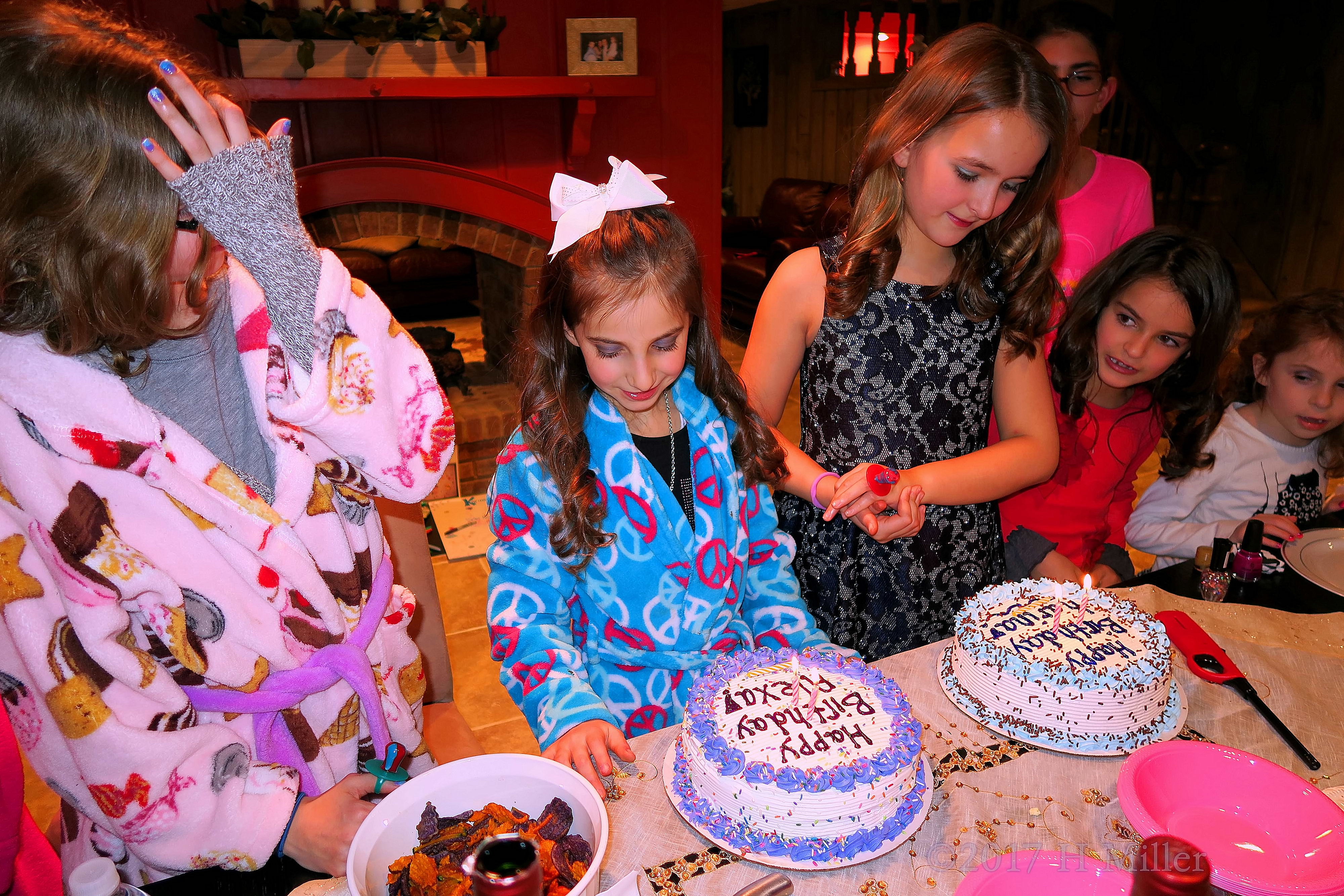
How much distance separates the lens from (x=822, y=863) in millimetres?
831

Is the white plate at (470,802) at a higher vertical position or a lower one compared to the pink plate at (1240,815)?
higher

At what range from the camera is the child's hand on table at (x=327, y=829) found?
2.93ft

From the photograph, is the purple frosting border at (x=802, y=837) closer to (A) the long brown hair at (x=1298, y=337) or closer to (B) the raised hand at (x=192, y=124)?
(B) the raised hand at (x=192, y=124)

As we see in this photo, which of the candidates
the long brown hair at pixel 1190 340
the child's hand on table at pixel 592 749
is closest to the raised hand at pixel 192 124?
the child's hand on table at pixel 592 749

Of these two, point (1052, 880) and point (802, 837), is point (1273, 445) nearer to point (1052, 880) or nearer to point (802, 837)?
point (1052, 880)

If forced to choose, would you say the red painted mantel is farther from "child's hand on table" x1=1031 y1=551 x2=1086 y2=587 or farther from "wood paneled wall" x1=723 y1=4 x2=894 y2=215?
"wood paneled wall" x1=723 y1=4 x2=894 y2=215

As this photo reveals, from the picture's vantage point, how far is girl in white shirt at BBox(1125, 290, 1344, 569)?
1.86 meters

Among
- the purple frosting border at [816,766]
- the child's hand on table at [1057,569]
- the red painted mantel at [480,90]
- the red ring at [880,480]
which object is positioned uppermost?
the red painted mantel at [480,90]

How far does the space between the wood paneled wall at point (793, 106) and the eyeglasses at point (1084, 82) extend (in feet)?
21.8

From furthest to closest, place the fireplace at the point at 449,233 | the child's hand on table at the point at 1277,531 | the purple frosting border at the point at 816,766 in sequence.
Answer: the fireplace at the point at 449,233 < the child's hand on table at the point at 1277,531 < the purple frosting border at the point at 816,766

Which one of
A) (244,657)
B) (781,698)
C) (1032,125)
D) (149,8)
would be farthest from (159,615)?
(149,8)

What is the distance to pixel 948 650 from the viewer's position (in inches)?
46.5

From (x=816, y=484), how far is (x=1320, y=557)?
0.96m

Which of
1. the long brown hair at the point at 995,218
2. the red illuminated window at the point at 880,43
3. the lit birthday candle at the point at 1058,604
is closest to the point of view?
the lit birthday candle at the point at 1058,604
